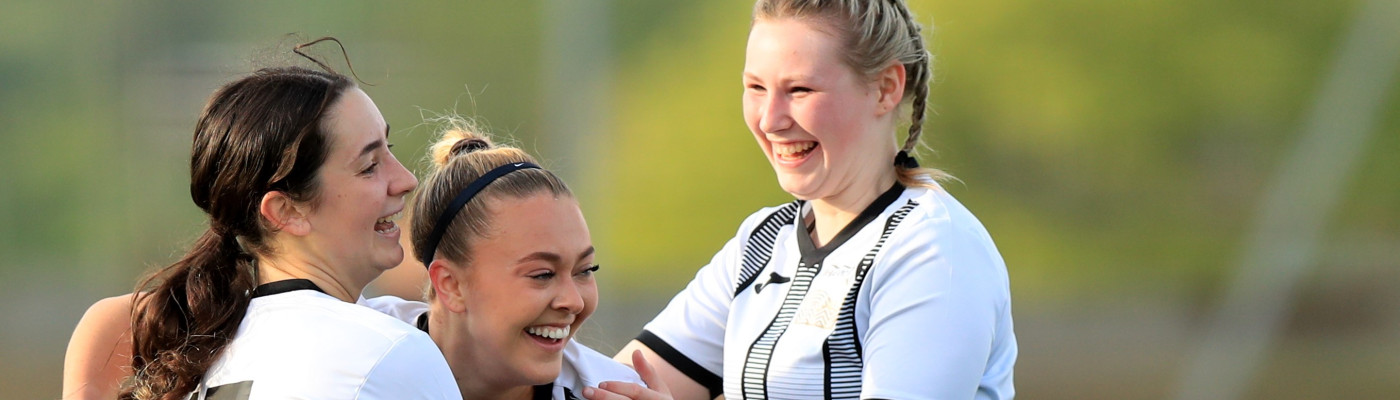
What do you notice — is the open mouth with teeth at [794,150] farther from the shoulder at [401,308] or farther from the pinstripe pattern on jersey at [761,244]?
the shoulder at [401,308]

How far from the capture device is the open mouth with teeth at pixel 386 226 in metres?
1.45

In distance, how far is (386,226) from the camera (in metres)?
1.47

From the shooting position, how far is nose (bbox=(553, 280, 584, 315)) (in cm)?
156

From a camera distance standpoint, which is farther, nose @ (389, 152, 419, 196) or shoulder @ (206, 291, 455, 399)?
nose @ (389, 152, 419, 196)

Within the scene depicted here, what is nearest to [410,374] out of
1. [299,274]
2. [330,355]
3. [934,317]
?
[330,355]

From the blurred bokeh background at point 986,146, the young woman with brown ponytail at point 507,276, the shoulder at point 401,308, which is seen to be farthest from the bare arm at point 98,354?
the blurred bokeh background at point 986,146

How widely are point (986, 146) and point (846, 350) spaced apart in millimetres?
3592

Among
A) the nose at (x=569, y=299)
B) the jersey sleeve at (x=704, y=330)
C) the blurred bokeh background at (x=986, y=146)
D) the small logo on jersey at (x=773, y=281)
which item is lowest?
the blurred bokeh background at (x=986, y=146)

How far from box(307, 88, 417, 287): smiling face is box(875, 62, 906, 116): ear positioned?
64 centimetres

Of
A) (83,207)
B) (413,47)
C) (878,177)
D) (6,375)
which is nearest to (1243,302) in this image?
(413,47)

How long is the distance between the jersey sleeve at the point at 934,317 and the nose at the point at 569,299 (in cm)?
36

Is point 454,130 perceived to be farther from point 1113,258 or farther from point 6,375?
point 6,375

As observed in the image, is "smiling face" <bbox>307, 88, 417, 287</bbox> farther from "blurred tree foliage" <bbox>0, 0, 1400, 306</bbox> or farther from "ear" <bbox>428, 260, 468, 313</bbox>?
"blurred tree foliage" <bbox>0, 0, 1400, 306</bbox>

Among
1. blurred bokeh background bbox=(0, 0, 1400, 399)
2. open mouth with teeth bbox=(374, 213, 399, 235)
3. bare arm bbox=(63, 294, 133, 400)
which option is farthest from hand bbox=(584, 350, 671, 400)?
blurred bokeh background bbox=(0, 0, 1400, 399)
